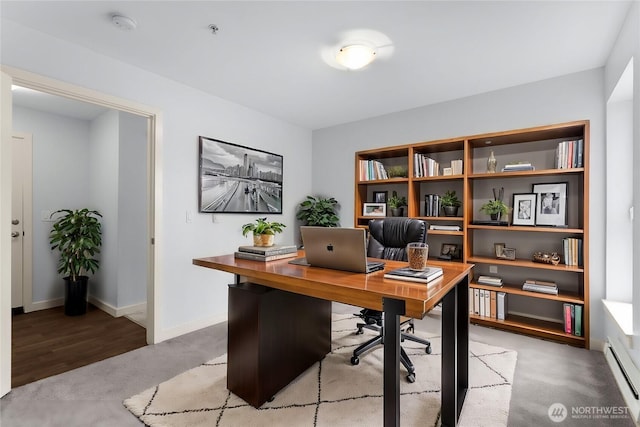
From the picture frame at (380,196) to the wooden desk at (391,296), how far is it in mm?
2214

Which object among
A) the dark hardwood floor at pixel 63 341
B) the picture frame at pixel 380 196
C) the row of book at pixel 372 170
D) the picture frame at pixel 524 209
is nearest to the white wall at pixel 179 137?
the dark hardwood floor at pixel 63 341

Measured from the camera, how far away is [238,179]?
135 inches

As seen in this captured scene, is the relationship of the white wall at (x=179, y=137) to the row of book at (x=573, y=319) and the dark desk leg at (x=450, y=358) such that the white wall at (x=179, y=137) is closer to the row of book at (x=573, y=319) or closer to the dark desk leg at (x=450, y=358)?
the dark desk leg at (x=450, y=358)

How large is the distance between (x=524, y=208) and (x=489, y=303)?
99cm

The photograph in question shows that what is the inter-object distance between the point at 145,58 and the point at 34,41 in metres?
0.65

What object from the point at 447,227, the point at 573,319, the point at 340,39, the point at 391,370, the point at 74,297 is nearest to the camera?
the point at 391,370

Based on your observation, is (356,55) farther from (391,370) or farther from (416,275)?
(391,370)

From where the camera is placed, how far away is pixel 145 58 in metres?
2.44

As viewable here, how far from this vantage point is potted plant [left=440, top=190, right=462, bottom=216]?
330 centimetres

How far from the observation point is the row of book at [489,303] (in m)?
2.98

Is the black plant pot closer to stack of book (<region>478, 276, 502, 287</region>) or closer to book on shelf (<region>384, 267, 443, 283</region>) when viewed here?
book on shelf (<region>384, 267, 443, 283</region>)

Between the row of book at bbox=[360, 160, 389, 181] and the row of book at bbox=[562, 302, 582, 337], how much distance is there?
219cm

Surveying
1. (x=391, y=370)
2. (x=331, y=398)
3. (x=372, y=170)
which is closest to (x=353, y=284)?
(x=391, y=370)

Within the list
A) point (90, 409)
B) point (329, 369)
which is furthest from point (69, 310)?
point (329, 369)
